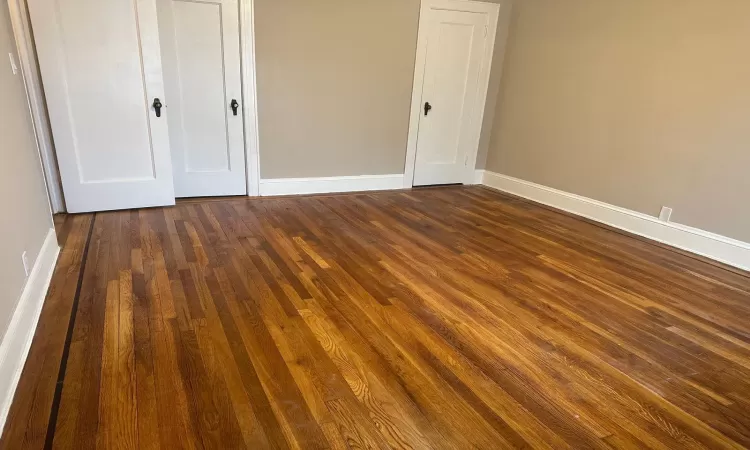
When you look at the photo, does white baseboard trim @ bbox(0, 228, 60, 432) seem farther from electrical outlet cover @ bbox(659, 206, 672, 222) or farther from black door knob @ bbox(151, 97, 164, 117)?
electrical outlet cover @ bbox(659, 206, 672, 222)

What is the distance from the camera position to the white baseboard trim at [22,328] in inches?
68.3

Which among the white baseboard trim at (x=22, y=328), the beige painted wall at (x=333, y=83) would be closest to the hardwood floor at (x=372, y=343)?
the white baseboard trim at (x=22, y=328)

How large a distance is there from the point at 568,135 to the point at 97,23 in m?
4.64

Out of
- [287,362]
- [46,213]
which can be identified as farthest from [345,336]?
[46,213]

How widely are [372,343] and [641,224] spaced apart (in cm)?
329

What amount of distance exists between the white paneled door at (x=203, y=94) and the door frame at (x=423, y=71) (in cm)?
202

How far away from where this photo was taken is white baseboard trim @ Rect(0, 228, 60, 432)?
174 cm

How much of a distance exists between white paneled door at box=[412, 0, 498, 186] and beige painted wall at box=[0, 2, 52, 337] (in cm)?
375

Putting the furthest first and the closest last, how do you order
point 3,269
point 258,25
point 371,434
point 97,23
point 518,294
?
1. point 258,25
2. point 97,23
3. point 518,294
4. point 3,269
5. point 371,434

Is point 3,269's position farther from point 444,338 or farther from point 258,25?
point 258,25

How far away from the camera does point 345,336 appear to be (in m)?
2.30

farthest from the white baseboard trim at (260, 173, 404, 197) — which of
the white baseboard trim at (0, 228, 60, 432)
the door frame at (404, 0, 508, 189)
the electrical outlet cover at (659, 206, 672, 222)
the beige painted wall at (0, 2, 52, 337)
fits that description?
the electrical outlet cover at (659, 206, 672, 222)

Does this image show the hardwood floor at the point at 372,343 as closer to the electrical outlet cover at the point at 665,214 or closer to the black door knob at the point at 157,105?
the electrical outlet cover at the point at 665,214

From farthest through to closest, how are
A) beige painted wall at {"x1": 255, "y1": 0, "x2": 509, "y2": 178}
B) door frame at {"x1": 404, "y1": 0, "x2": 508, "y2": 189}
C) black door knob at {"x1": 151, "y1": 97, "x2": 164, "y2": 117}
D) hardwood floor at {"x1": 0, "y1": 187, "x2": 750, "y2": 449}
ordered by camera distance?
door frame at {"x1": 404, "y1": 0, "x2": 508, "y2": 189} → beige painted wall at {"x1": 255, "y1": 0, "x2": 509, "y2": 178} → black door knob at {"x1": 151, "y1": 97, "x2": 164, "y2": 117} → hardwood floor at {"x1": 0, "y1": 187, "x2": 750, "y2": 449}
